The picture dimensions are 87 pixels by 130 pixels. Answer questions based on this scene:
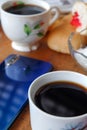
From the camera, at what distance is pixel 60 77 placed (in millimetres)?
365

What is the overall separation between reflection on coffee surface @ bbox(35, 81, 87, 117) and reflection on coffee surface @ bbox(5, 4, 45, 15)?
22 centimetres

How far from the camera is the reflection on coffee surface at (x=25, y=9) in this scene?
53 cm

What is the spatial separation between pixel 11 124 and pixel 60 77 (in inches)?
3.7

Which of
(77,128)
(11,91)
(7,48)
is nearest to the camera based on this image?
(77,128)

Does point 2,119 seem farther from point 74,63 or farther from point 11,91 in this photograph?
point 74,63

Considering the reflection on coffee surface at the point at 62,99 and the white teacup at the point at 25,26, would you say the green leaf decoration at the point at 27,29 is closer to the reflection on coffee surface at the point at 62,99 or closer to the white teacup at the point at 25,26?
the white teacup at the point at 25,26

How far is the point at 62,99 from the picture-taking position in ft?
1.08

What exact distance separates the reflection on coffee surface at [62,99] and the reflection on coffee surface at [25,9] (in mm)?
219

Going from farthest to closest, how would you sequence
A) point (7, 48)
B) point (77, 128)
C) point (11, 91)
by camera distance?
point (7, 48)
point (11, 91)
point (77, 128)

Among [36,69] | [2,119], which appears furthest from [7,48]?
[2,119]

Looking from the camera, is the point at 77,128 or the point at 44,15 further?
the point at 44,15

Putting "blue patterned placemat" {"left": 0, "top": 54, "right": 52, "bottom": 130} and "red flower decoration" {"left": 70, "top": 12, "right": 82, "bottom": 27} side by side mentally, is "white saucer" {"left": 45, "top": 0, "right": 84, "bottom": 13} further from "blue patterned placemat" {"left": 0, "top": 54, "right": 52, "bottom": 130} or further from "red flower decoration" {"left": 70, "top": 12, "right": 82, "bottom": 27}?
"blue patterned placemat" {"left": 0, "top": 54, "right": 52, "bottom": 130}

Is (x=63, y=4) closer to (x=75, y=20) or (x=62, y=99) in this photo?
(x=75, y=20)

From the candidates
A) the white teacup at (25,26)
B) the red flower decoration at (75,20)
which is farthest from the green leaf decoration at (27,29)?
the red flower decoration at (75,20)
